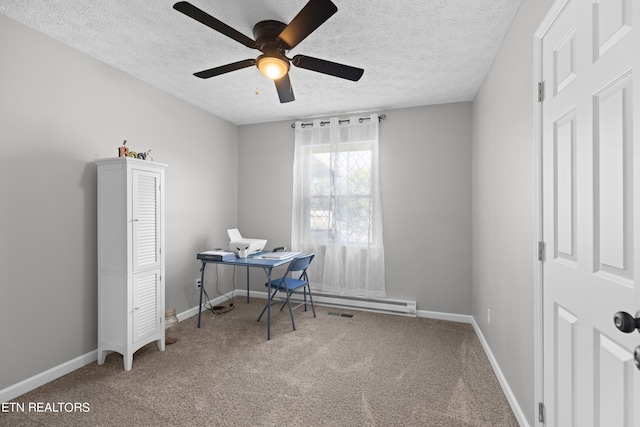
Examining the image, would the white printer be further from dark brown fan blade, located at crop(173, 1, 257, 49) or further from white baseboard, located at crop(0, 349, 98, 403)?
dark brown fan blade, located at crop(173, 1, 257, 49)

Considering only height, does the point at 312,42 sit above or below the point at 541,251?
above

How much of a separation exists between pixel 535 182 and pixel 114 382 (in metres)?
3.03

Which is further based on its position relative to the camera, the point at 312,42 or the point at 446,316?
the point at 446,316

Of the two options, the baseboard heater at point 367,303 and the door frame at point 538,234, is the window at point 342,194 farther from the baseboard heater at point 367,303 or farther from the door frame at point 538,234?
the door frame at point 538,234

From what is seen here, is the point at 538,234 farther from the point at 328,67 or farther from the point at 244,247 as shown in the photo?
the point at 244,247

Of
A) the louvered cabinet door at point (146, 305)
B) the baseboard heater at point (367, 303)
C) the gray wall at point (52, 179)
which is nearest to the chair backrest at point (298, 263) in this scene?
the baseboard heater at point (367, 303)

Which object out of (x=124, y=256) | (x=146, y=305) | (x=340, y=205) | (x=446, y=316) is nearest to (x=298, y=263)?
(x=340, y=205)

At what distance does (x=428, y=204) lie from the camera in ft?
12.0

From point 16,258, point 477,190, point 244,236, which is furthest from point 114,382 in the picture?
point 477,190

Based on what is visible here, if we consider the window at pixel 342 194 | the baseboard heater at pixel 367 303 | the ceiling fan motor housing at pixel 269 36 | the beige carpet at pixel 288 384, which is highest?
the ceiling fan motor housing at pixel 269 36

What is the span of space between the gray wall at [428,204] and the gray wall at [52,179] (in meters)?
2.75

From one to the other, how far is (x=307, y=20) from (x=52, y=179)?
2.20 meters

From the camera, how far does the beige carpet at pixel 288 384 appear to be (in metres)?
1.88

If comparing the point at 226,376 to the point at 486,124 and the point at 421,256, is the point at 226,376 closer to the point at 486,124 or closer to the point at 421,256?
the point at 421,256
